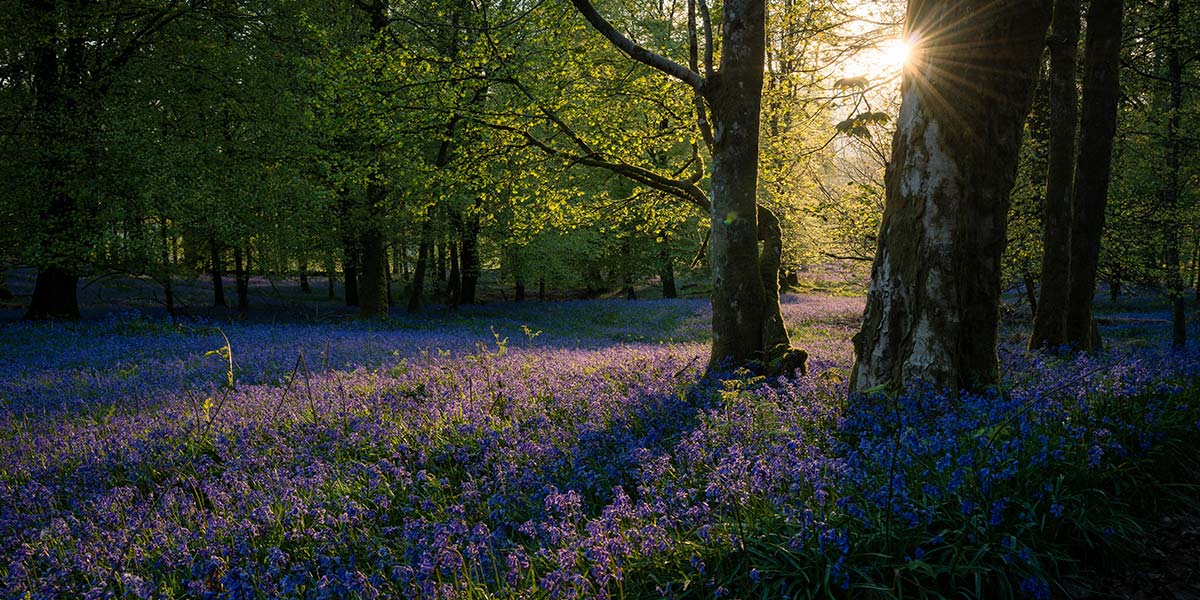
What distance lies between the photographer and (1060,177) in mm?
9258

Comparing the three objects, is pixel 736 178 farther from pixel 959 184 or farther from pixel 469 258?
pixel 469 258

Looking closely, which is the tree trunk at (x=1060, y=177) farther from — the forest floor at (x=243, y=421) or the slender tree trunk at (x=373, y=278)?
the slender tree trunk at (x=373, y=278)

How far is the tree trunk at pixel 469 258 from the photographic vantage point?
24.1 metres

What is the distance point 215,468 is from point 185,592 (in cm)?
199

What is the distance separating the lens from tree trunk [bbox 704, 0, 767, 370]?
7.41 metres

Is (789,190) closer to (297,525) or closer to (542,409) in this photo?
(542,409)

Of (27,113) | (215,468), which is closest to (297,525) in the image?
(215,468)

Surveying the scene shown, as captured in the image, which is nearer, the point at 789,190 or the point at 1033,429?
the point at 1033,429

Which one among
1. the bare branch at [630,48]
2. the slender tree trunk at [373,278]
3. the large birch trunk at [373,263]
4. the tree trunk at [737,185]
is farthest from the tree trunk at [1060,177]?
the slender tree trunk at [373,278]

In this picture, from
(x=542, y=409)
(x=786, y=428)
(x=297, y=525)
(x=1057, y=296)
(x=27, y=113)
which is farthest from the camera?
(x=27, y=113)

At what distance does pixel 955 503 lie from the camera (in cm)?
297

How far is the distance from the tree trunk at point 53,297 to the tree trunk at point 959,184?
20.9 m

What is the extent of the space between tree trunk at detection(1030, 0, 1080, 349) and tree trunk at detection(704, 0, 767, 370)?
207 inches

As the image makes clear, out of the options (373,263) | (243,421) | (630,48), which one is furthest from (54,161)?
(630,48)
